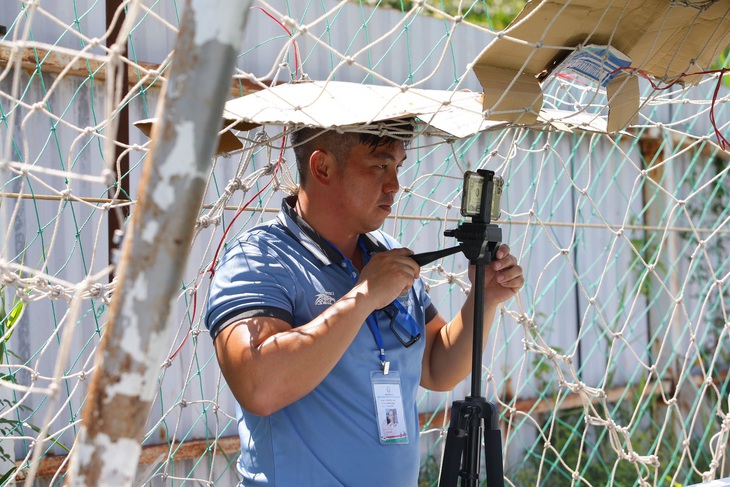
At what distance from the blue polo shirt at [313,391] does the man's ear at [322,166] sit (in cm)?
13

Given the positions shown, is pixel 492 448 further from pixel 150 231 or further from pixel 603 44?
pixel 150 231

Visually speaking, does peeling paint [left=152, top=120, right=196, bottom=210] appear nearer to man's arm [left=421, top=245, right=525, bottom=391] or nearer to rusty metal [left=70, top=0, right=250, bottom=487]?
rusty metal [left=70, top=0, right=250, bottom=487]

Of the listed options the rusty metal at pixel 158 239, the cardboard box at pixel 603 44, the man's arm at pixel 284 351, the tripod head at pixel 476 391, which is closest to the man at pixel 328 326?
the man's arm at pixel 284 351

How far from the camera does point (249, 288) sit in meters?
1.65

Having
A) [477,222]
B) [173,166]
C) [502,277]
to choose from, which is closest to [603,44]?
[477,222]

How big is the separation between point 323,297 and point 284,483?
1.24ft

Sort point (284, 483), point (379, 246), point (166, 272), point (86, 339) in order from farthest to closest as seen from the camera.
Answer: point (86, 339), point (379, 246), point (284, 483), point (166, 272)

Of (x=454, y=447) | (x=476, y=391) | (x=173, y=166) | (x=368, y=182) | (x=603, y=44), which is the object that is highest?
(x=603, y=44)

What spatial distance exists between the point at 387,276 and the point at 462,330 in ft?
1.44

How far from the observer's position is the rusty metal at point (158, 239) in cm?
87

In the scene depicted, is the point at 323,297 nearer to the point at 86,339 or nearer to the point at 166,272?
the point at 166,272

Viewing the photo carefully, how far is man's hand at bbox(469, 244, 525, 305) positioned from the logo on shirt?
33cm

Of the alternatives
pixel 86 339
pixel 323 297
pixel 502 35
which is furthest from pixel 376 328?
pixel 86 339

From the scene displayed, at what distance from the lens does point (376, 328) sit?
1795 millimetres
